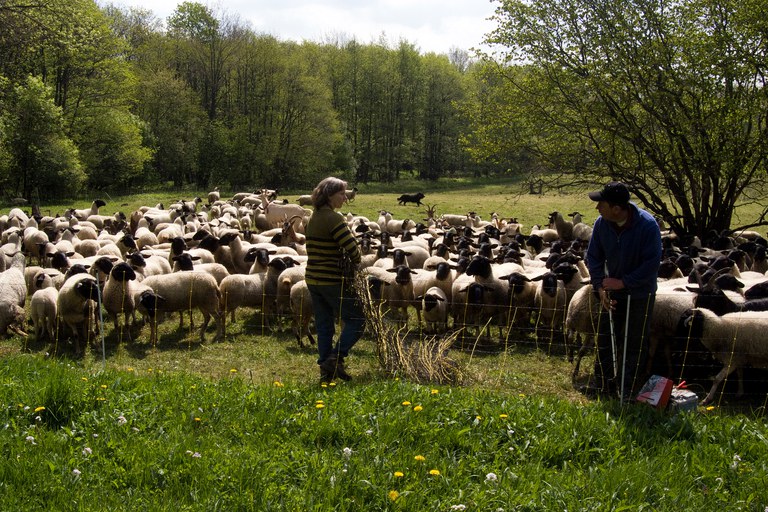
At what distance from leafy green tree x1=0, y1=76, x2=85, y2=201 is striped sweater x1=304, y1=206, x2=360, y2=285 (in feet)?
110

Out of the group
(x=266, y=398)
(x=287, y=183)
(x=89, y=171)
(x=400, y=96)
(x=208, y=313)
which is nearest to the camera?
(x=266, y=398)

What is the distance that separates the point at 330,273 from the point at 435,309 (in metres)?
4.00

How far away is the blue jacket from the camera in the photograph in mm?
6391

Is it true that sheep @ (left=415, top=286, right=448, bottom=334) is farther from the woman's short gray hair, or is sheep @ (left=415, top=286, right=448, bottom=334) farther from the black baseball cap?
the black baseball cap

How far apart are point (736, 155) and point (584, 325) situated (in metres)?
11.4

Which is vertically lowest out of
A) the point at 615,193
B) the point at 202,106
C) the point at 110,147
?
the point at 615,193

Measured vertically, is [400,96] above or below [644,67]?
above

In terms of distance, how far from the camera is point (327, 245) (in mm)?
7059

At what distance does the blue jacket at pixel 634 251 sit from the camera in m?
6.39

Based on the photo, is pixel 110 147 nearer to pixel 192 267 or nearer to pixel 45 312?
pixel 192 267

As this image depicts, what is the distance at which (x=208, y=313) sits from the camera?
35.6 ft

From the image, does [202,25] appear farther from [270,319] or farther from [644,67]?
[270,319]

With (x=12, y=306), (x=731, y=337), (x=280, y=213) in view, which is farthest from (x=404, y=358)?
(x=280, y=213)

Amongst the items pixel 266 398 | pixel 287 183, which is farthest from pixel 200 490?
pixel 287 183
